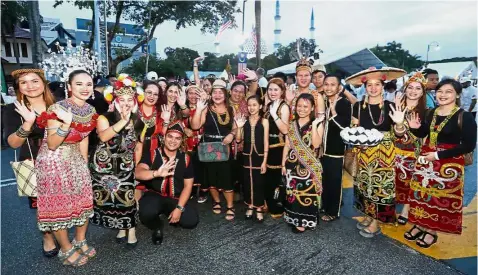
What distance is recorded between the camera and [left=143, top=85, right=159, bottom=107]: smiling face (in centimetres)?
361

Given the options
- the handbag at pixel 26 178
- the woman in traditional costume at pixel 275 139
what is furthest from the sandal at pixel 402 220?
the handbag at pixel 26 178

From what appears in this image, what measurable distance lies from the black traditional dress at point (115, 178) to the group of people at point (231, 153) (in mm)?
10

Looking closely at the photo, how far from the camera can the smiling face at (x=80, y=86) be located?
2.79 m

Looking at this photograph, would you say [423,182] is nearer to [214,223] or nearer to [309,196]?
[309,196]

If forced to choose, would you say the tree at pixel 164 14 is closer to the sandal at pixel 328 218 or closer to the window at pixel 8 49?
the window at pixel 8 49

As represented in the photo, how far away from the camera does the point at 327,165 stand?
3936mm

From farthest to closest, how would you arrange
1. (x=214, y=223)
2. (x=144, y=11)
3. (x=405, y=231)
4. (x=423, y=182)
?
(x=144, y=11) → (x=214, y=223) → (x=405, y=231) → (x=423, y=182)

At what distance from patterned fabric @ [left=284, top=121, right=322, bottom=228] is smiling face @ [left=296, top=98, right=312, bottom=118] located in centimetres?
12

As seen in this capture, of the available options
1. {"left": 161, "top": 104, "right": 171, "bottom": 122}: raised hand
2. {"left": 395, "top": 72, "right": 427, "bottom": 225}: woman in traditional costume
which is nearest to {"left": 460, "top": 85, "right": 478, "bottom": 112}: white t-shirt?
{"left": 395, "top": 72, "right": 427, "bottom": 225}: woman in traditional costume

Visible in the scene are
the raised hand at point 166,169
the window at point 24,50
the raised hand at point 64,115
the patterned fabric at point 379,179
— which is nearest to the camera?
the raised hand at point 64,115

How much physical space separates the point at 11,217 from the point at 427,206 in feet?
16.3

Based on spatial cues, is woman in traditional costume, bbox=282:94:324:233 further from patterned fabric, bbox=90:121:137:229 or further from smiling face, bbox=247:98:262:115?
patterned fabric, bbox=90:121:137:229

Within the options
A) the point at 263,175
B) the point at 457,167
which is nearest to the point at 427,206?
the point at 457,167

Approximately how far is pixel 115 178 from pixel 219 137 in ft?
4.75
